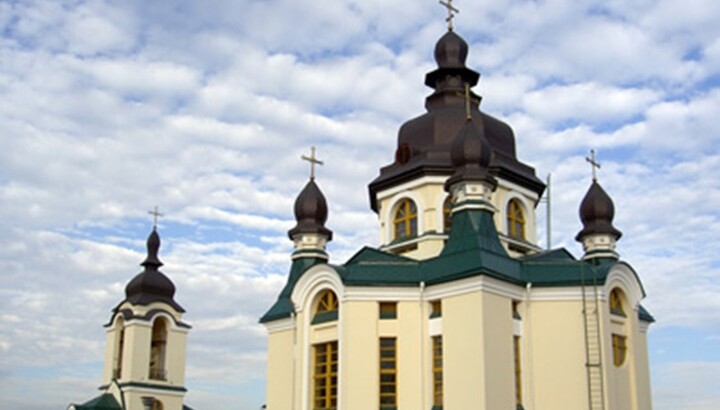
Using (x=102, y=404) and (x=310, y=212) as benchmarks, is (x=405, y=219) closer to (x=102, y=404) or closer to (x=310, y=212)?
(x=310, y=212)

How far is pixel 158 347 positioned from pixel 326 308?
13.4 meters

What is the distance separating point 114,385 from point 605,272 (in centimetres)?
1864

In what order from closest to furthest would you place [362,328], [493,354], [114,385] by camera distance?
[493,354] < [362,328] < [114,385]

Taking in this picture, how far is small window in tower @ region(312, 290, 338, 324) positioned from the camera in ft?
72.0

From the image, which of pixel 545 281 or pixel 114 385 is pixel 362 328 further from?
pixel 114 385

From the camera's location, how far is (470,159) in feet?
72.9

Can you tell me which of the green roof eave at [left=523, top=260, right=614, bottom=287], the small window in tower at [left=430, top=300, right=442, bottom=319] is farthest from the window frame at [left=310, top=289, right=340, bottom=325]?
the green roof eave at [left=523, top=260, right=614, bottom=287]

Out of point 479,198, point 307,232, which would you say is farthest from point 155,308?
point 479,198

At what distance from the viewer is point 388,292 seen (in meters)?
21.4

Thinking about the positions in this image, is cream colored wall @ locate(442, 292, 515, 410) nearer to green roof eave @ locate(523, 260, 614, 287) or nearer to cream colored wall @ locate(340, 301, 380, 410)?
green roof eave @ locate(523, 260, 614, 287)

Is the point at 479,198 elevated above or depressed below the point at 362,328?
above

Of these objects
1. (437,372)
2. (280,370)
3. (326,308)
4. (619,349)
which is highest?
(326,308)

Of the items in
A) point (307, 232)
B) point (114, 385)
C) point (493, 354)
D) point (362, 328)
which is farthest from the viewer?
point (114, 385)

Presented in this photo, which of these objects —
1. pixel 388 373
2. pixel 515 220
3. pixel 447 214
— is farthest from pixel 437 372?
pixel 515 220
